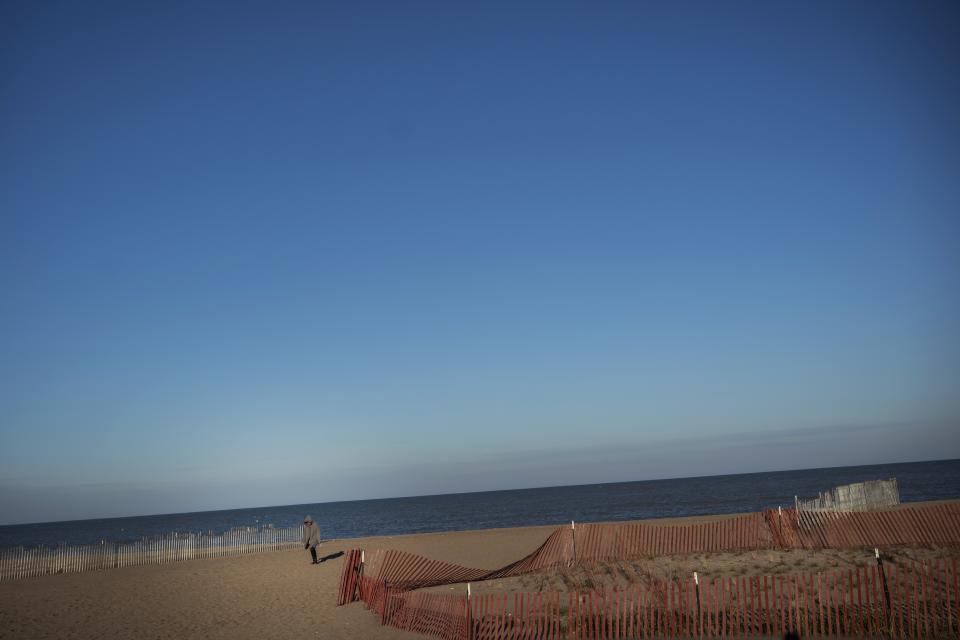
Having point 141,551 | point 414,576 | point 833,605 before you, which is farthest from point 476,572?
point 141,551

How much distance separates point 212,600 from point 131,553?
13.2 m

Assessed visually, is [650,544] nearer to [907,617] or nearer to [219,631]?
[907,617]

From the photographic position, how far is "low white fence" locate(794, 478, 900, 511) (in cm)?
3052

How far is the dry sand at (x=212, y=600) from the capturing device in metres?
15.6

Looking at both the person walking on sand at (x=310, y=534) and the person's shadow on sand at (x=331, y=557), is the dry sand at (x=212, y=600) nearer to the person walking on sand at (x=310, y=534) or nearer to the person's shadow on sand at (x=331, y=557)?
the person's shadow on sand at (x=331, y=557)

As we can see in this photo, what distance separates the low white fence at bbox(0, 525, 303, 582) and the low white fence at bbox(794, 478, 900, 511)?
25.2 metres

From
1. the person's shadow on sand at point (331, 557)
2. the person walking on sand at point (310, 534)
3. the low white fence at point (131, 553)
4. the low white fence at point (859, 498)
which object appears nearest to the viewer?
the person walking on sand at point (310, 534)

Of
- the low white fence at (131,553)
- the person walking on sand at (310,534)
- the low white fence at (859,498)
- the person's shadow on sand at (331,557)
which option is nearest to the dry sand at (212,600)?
the person's shadow on sand at (331,557)

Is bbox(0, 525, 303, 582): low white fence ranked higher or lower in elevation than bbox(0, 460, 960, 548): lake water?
higher

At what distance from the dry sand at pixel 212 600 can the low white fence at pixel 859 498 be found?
13168 millimetres

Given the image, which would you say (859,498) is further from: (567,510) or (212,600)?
(567,510)

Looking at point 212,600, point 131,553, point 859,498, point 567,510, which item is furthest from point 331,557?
point 567,510

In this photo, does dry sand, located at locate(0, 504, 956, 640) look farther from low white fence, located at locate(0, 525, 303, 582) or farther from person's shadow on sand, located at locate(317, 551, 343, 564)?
low white fence, located at locate(0, 525, 303, 582)

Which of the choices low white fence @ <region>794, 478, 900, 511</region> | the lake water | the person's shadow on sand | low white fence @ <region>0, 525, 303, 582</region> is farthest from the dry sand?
the lake water
